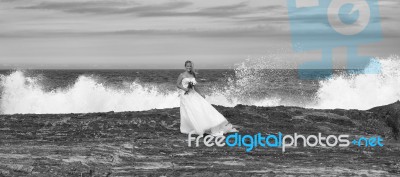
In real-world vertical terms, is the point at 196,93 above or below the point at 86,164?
above

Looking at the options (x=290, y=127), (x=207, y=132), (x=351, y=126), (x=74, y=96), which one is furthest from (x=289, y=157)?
(x=74, y=96)

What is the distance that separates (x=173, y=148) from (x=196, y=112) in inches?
53.8

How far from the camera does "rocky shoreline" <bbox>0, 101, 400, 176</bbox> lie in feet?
24.4

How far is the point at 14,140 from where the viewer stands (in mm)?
9703

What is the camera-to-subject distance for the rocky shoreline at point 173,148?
744cm

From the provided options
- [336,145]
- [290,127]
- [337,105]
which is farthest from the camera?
[337,105]

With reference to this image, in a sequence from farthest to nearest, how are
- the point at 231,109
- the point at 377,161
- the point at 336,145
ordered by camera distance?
the point at 231,109 < the point at 336,145 < the point at 377,161

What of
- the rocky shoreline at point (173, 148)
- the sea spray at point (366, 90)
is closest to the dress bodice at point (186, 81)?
the rocky shoreline at point (173, 148)

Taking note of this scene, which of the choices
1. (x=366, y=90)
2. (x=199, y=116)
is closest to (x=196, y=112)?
(x=199, y=116)

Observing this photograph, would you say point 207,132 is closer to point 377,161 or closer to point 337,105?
point 377,161

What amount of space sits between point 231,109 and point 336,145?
3.85 metres

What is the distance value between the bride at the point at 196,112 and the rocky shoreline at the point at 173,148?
0.44 meters

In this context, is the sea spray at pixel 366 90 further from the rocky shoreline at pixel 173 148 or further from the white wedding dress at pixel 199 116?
the white wedding dress at pixel 199 116

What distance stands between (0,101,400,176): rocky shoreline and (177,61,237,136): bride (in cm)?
44
